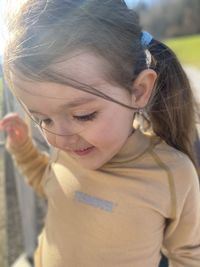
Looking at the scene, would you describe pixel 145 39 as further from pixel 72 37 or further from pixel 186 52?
pixel 186 52

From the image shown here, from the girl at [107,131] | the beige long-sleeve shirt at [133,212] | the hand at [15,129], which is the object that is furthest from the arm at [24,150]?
the beige long-sleeve shirt at [133,212]

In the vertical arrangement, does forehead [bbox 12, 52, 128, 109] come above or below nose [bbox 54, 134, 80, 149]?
above

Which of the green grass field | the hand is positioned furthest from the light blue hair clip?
Answer: the hand

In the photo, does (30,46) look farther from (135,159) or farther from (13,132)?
(13,132)

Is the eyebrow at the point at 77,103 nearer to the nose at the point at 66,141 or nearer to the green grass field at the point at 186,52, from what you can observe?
the nose at the point at 66,141

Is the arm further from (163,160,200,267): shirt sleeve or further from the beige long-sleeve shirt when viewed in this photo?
(163,160,200,267): shirt sleeve

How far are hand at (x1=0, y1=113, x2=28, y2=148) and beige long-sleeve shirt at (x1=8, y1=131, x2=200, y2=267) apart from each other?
32 cm

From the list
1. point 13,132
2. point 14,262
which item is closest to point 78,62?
point 13,132

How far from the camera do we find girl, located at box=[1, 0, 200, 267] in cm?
87

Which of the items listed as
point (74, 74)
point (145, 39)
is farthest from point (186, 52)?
point (74, 74)

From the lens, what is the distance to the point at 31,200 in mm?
1677

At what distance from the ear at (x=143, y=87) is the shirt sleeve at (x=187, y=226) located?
0.19 metres

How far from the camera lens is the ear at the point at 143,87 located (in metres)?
0.97

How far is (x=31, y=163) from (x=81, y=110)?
54cm
